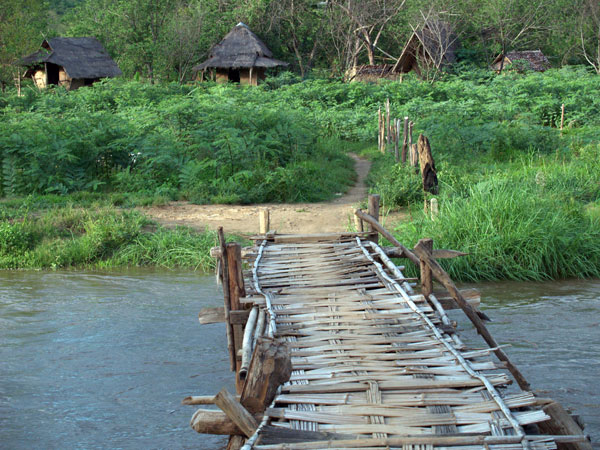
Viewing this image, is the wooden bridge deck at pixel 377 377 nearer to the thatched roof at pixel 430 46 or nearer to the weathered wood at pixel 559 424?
the weathered wood at pixel 559 424

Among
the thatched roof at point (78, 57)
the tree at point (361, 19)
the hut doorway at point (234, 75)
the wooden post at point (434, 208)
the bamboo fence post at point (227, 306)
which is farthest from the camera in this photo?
the tree at point (361, 19)

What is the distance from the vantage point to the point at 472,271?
8.05 metres

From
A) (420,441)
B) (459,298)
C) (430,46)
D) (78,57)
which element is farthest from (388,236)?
(78,57)

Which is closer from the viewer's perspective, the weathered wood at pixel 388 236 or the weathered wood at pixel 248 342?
the weathered wood at pixel 248 342

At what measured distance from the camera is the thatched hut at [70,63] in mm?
25125

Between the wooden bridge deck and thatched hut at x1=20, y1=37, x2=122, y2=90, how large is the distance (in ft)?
73.5

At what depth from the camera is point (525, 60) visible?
88.0ft

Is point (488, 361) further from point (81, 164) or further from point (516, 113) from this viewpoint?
point (516, 113)

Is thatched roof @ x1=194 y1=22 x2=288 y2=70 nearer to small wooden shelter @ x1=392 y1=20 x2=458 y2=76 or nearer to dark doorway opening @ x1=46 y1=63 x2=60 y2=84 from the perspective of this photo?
small wooden shelter @ x1=392 y1=20 x2=458 y2=76

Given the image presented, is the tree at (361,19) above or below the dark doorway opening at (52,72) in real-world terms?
above

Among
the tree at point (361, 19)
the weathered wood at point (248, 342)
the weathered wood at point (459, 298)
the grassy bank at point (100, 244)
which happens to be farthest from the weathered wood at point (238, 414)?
the tree at point (361, 19)

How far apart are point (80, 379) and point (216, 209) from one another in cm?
511

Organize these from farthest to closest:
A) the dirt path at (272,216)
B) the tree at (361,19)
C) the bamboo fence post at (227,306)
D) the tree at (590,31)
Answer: the tree at (590,31) → the tree at (361,19) → the dirt path at (272,216) → the bamboo fence post at (227,306)

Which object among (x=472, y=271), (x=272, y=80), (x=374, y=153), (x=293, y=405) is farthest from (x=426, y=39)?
(x=293, y=405)
